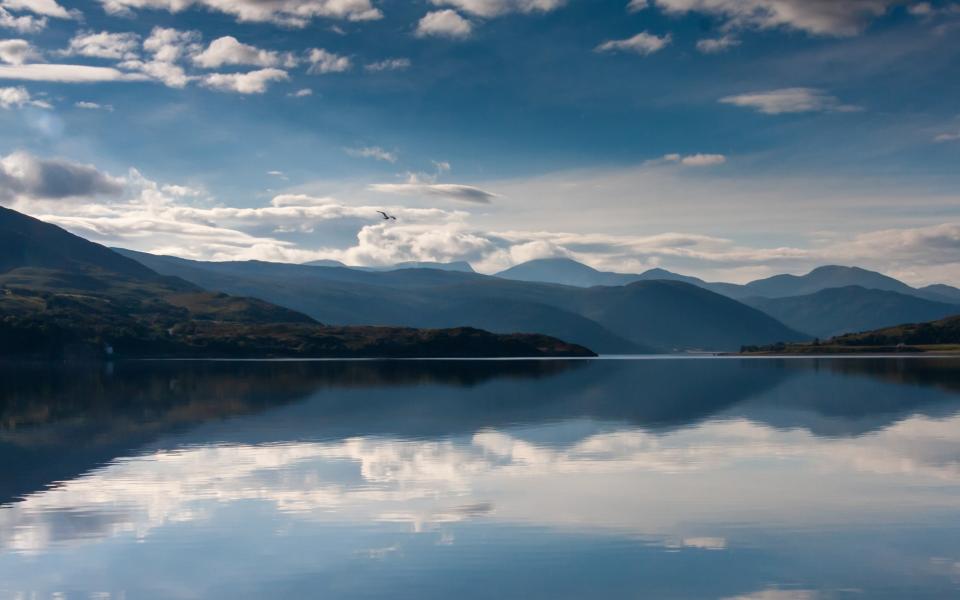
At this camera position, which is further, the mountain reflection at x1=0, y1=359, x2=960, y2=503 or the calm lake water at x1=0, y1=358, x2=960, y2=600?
the mountain reflection at x1=0, y1=359, x2=960, y2=503

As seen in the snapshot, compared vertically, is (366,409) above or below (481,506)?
below

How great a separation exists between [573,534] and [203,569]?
14130 millimetres

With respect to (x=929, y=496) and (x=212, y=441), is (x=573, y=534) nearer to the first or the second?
(x=929, y=496)

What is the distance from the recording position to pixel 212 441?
63.2m

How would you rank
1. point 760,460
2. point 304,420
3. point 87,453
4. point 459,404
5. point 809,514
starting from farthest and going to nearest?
1. point 459,404
2. point 304,420
3. point 87,453
4. point 760,460
5. point 809,514

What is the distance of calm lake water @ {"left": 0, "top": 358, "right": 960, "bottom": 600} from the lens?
2789 centimetres

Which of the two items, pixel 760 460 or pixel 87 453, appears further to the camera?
pixel 87 453

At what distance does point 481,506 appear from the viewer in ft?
128

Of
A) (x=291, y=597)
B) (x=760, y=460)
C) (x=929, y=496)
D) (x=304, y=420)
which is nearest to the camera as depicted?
(x=291, y=597)

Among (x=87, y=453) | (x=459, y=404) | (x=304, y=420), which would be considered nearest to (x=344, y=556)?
(x=87, y=453)

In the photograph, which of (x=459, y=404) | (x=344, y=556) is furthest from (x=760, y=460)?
(x=459, y=404)

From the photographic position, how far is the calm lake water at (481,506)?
27891 millimetres

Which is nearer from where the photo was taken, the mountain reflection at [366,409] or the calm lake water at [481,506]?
the calm lake water at [481,506]

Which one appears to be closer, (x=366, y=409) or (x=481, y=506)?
(x=481, y=506)
